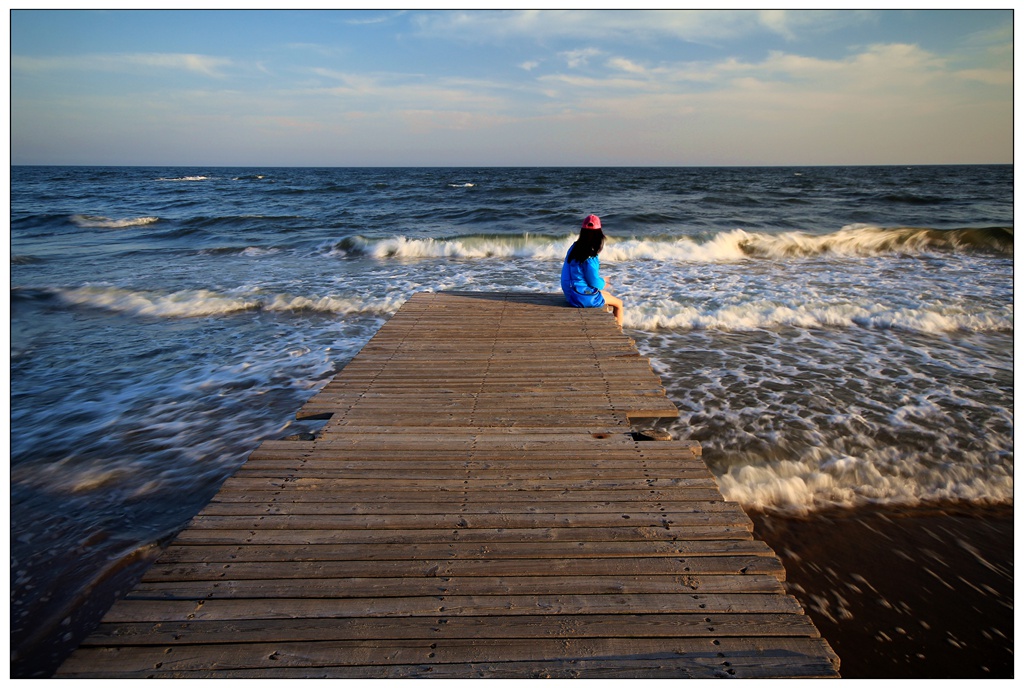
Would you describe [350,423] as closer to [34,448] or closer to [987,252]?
[34,448]

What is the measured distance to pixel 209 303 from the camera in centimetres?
1216

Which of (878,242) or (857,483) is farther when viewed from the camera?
(878,242)

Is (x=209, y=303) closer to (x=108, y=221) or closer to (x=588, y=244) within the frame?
(x=588, y=244)

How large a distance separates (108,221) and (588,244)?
2949cm

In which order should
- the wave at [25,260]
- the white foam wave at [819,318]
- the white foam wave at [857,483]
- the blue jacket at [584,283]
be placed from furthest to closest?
the wave at [25,260], the white foam wave at [819,318], the blue jacket at [584,283], the white foam wave at [857,483]

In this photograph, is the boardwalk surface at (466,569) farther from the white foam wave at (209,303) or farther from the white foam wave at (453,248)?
the white foam wave at (453,248)

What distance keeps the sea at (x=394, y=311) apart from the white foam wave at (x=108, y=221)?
13.1 feet

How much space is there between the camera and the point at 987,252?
18203 millimetres

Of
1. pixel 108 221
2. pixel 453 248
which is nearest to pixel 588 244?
pixel 453 248

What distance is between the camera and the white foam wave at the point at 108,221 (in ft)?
87.8

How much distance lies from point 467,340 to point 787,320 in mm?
6599

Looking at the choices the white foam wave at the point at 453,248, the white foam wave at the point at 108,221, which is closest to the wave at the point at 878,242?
the white foam wave at the point at 453,248

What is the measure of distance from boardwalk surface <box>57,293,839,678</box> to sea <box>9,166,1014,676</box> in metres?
1.62

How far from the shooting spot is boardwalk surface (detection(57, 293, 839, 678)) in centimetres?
229
